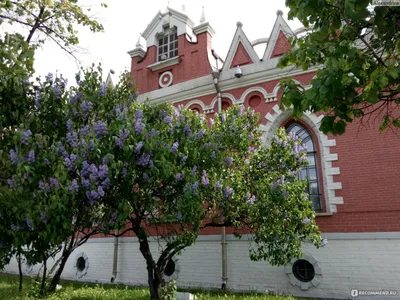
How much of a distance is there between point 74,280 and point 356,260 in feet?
36.6

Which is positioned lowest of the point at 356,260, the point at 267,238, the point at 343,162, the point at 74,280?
the point at 74,280

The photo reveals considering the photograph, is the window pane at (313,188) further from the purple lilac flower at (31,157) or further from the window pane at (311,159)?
the purple lilac flower at (31,157)

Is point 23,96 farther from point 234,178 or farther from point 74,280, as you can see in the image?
point 74,280

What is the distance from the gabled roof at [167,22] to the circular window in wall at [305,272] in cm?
1080

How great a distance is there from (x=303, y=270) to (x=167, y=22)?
40.6 ft

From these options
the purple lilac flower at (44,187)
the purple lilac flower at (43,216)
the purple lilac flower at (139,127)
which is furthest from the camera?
the purple lilac flower at (139,127)

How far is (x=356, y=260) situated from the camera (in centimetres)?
969

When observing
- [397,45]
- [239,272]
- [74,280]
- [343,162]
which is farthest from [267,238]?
[74,280]

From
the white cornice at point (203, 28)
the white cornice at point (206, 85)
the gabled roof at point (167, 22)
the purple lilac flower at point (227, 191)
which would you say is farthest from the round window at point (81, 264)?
the white cornice at point (203, 28)

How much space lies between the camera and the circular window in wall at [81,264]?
14.1 metres

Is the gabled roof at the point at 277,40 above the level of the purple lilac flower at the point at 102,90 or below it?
above

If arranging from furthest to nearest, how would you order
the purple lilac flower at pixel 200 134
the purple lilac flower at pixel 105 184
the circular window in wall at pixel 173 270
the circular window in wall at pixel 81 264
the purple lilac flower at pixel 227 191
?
the circular window in wall at pixel 81 264 → the circular window in wall at pixel 173 270 → the purple lilac flower at pixel 227 191 → the purple lilac flower at pixel 200 134 → the purple lilac flower at pixel 105 184

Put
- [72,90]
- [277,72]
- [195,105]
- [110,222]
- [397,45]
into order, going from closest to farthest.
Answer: [397,45] → [110,222] → [72,90] → [277,72] → [195,105]

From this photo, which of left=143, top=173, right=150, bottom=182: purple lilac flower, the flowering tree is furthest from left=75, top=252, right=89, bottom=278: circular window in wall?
left=143, top=173, right=150, bottom=182: purple lilac flower
